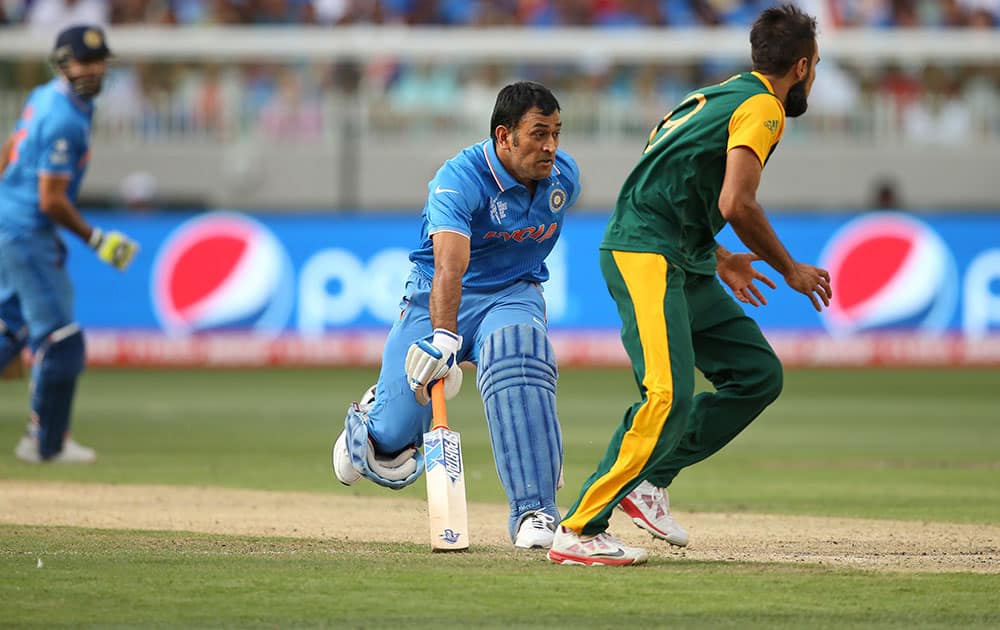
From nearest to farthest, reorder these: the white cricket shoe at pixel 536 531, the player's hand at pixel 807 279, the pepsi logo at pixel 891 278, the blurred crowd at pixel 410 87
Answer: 1. the player's hand at pixel 807 279
2. the white cricket shoe at pixel 536 531
3. the pepsi logo at pixel 891 278
4. the blurred crowd at pixel 410 87

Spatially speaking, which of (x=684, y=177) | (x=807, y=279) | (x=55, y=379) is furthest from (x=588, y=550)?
(x=55, y=379)

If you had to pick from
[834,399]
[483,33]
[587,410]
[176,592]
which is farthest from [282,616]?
[483,33]

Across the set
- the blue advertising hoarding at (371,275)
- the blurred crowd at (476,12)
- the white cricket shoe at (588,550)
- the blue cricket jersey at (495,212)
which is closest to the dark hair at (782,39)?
the blue cricket jersey at (495,212)

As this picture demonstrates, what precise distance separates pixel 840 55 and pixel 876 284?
5.41 metres

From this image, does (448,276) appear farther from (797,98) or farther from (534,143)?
(797,98)

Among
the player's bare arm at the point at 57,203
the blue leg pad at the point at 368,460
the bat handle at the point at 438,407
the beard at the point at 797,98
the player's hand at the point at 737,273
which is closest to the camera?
the beard at the point at 797,98

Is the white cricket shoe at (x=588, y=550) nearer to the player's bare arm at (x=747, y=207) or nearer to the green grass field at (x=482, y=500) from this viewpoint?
the green grass field at (x=482, y=500)

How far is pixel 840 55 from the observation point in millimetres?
23922

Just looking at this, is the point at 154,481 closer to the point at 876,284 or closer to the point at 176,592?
the point at 176,592

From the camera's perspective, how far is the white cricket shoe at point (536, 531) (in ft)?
22.6

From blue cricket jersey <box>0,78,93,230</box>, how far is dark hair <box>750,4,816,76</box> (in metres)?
5.57

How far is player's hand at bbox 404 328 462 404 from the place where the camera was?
6.77 meters

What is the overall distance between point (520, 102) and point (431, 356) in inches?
43.9

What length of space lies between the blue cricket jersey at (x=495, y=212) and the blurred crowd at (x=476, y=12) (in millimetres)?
17202
